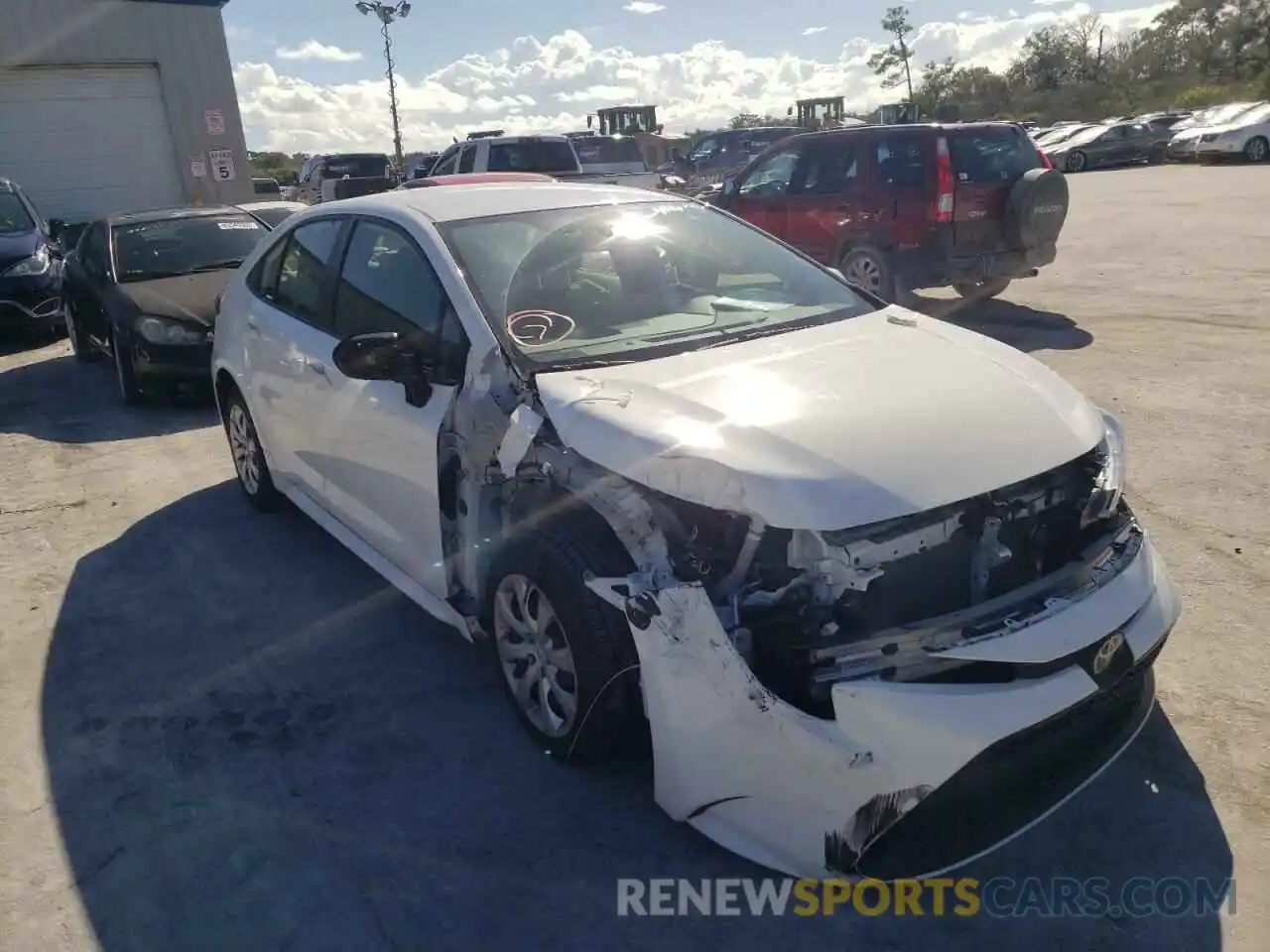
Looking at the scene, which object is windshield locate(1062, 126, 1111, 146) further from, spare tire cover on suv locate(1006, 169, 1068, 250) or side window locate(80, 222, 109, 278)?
side window locate(80, 222, 109, 278)

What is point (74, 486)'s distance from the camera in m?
6.00

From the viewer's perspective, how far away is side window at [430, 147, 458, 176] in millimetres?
14477

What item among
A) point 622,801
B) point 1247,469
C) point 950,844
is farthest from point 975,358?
point 1247,469

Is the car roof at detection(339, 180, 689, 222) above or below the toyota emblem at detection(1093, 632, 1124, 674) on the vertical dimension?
above

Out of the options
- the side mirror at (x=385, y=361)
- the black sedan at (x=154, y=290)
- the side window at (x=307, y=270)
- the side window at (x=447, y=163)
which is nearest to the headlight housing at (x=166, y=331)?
the black sedan at (x=154, y=290)

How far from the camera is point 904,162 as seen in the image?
881 centimetres

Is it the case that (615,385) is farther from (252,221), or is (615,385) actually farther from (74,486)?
(252,221)

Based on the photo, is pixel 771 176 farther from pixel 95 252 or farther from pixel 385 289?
pixel 385 289

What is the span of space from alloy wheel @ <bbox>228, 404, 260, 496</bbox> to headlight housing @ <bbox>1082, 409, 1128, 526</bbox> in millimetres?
3991

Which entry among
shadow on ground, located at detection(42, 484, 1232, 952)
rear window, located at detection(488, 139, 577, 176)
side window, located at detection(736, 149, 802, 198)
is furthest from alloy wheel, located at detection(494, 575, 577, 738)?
rear window, located at detection(488, 139, 577, 176)

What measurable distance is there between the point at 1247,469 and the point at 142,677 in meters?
5.25

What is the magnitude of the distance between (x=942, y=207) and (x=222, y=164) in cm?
1463

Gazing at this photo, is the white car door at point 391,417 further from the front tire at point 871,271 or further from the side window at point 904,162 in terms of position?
the side window at point 904,162

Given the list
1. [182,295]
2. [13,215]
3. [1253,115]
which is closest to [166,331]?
[182,295]
